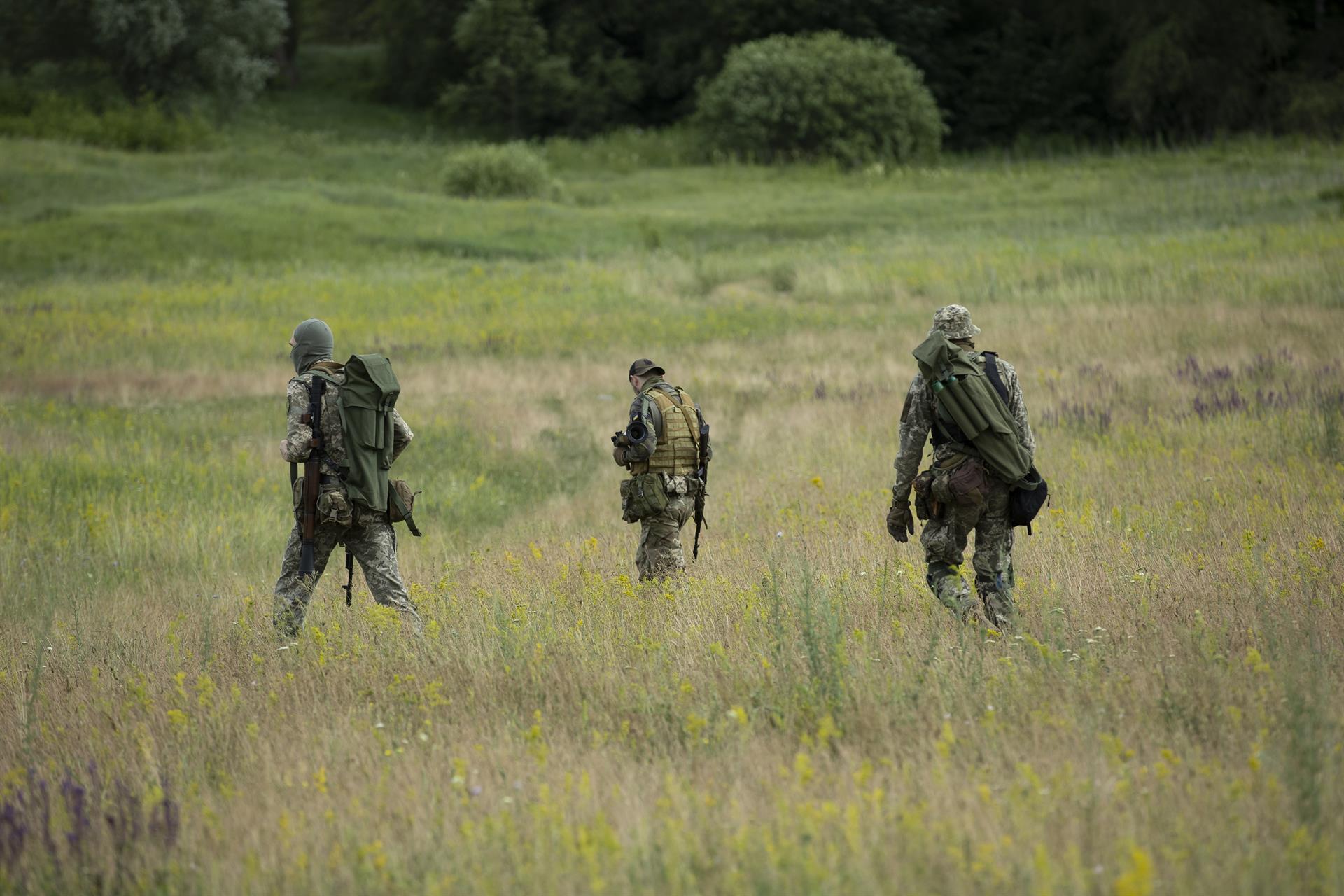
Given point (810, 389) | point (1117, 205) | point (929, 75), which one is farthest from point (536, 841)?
point (929, 75)

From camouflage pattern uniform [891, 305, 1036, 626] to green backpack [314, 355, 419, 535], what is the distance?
2661mm

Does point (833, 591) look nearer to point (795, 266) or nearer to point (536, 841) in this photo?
point (536, 841)

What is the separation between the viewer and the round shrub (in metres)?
47.2

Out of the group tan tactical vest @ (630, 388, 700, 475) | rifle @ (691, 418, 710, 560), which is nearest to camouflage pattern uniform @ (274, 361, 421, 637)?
tan tactical vest @ (630, 388, 700, 475)

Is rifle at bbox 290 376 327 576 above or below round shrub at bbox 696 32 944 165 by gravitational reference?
below

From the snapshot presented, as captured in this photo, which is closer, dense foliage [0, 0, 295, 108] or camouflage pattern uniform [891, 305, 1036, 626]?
camouflage pattern uniform [891, 305, 1036, 626]

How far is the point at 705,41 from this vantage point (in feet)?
205

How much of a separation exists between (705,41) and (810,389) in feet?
168

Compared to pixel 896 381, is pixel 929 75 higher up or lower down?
higher up

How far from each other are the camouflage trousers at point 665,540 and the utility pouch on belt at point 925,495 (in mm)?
1541

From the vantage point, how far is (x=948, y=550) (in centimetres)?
614

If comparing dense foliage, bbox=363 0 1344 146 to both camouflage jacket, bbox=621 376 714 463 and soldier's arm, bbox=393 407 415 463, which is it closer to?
camouflage jacket, bbox=621 376 714 463

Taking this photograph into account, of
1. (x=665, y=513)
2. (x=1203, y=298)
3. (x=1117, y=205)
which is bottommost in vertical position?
(x=665, y=513)

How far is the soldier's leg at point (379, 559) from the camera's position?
6.68 m
